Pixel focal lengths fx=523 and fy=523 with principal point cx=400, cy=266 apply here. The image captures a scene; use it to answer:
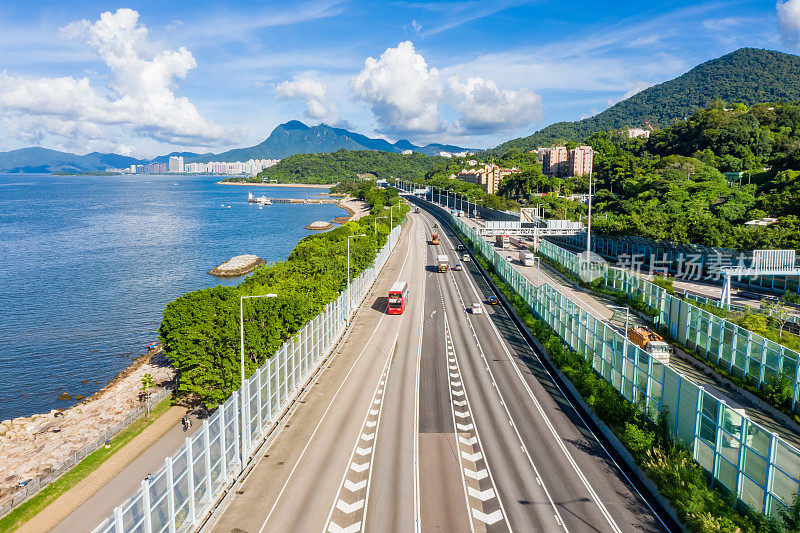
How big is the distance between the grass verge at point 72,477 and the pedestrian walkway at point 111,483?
0.40m

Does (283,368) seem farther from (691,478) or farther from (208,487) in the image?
(691,478)

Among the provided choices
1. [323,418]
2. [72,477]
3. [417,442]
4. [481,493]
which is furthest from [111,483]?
[481,493]

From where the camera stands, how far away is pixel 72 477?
32.8 m

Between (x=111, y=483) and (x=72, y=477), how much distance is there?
11.7 feet

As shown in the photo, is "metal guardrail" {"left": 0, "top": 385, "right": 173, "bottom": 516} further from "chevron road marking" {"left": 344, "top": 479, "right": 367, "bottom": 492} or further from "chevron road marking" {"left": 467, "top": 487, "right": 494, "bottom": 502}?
"chevron road marking" {"left": 467, "top": 487, "right": 494, "bottom": 502}

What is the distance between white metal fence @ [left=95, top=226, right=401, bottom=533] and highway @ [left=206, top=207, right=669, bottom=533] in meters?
1.06

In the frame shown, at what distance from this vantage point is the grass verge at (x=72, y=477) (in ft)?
94.8

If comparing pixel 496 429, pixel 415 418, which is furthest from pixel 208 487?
pixel 496 429

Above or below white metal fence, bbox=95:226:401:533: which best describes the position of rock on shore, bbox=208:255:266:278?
below

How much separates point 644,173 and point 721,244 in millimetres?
94626

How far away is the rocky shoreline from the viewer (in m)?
35.2

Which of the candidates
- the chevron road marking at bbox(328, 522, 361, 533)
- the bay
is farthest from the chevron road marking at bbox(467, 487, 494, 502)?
the bay

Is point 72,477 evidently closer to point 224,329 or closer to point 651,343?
point 224,329

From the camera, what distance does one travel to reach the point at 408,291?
66000 millimetres
